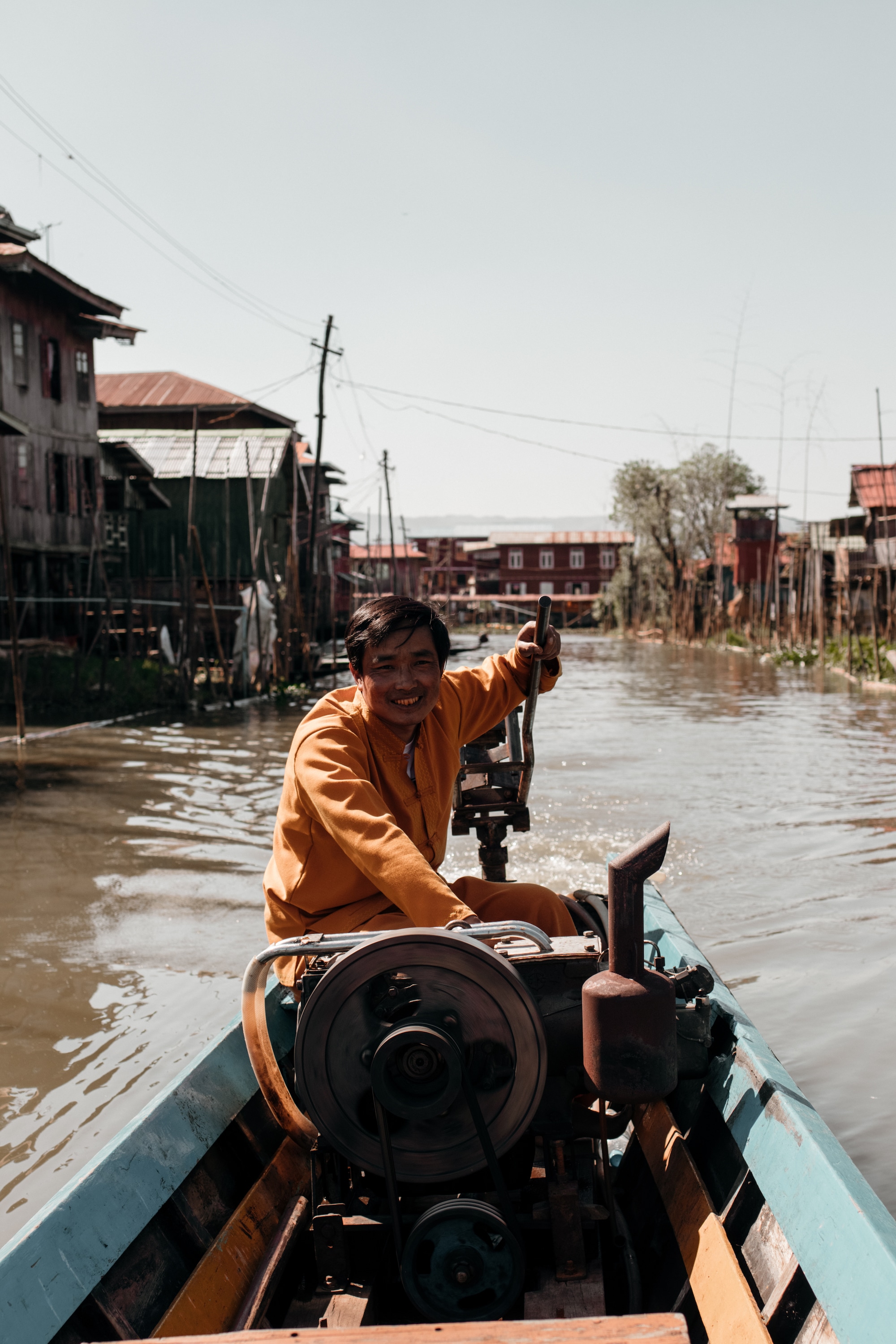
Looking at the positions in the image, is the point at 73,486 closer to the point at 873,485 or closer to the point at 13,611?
the point at 13,611

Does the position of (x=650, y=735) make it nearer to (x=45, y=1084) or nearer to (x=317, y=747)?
(x=45, y=1084)

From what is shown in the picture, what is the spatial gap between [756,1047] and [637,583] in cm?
4514

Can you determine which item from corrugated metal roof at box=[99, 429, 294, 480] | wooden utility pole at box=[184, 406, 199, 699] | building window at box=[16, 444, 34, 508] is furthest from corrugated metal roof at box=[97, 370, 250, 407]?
wooden utility pole at box=[184, 406, 199, 699]

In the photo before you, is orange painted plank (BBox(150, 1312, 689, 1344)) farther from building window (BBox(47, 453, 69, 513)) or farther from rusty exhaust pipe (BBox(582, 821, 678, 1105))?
building window (BBox(47, 453, 69, 513))

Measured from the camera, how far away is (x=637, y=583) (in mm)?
46875


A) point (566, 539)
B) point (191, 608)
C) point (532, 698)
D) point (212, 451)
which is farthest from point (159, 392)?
point (566, 539)

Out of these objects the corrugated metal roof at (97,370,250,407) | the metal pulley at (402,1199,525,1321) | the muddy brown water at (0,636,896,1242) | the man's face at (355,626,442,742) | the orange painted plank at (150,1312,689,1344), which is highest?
the corrugated metal roof at (97,370,250,407)

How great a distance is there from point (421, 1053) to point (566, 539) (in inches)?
2356

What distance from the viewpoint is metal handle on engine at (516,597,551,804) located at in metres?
3.21

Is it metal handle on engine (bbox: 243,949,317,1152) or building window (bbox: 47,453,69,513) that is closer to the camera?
metal handle on engine (bbox: 243,949,317,1152)

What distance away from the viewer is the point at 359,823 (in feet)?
7.79

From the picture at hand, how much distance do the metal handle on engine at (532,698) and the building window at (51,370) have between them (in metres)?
→ 18.0

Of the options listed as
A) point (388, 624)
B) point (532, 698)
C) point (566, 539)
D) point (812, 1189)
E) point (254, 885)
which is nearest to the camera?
point (812, 1189)

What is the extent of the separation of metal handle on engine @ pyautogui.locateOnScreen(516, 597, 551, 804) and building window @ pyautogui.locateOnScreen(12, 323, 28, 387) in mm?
17028
